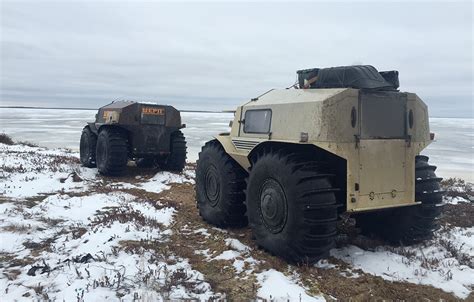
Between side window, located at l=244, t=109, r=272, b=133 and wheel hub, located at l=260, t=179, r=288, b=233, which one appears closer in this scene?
wheel hub, located at l=260, t=179, r=288, b=233

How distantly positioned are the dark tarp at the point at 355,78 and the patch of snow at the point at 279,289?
9.09ft

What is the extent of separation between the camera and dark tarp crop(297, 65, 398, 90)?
5.93 metres

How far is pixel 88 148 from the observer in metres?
15.1

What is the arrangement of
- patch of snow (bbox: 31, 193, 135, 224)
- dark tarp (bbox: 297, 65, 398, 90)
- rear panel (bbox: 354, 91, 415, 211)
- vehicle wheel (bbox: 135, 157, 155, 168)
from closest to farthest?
1. rear panel (bbox: 354, 91, 415, 211)
2. dark tarp (bbox: 297, 65, 398, 90)
3. patch of snow (bbox: 31, 193, 135, 224)
4. vehicle wheel (bbox: 135, 157, 155, 168)

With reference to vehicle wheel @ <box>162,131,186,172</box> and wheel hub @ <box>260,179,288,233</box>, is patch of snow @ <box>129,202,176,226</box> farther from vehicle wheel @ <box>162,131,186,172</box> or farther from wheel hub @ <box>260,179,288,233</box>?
vehicle wheel @ <box>162,131,186,172</box>

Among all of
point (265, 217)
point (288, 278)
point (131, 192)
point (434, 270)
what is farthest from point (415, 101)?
point (131, 192)

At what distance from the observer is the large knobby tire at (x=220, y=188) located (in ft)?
23.7

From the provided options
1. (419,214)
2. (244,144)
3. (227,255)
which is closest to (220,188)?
(244,144)

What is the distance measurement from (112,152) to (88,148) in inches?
91.3

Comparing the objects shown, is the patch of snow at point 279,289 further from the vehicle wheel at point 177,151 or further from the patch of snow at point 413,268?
the vehicle wheel at point 177,151

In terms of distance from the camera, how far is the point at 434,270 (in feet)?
18.3

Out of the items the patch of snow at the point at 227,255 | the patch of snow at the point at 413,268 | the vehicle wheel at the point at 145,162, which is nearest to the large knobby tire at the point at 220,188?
the patch of snow at the point at 227,255

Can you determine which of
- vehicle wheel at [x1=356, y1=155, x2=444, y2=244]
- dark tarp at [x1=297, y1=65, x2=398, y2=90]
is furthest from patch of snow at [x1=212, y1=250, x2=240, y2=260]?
dark tarp at [x1=297, y1=65, x2=398, y2=90]

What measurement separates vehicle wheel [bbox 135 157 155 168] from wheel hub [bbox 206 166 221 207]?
26.0 ft
